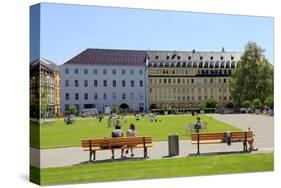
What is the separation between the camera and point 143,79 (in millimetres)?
20172

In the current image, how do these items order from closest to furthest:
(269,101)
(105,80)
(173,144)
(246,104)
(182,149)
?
(105,80)
(173,144)
(182,149)
(269,101)
(246,104)

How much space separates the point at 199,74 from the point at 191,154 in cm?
314

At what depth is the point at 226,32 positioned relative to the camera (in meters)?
20.5

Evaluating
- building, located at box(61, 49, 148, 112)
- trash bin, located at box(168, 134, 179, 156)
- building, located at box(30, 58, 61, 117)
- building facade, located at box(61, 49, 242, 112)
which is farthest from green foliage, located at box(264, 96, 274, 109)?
building, located at box(30, 58, 61, 117)

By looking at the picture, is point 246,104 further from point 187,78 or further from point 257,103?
point 187,78

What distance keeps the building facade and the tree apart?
11.6 inches

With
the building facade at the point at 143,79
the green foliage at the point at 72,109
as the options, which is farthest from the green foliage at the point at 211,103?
the green foliage at the point at 72,109

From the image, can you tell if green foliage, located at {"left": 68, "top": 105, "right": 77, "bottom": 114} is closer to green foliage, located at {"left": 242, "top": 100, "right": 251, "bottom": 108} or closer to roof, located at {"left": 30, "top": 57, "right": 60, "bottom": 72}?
roof, located at {"left": 30, "top": 57, "right": 60, "bottom": 72}

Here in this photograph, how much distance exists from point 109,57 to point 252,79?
6.10 meters

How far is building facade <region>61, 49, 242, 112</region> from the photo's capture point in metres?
19.2

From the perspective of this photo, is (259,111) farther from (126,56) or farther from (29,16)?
(29,16)

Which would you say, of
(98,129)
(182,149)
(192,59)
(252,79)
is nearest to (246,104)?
(252,79)

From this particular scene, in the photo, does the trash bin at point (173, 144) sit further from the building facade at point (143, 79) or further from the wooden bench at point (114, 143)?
the building facade at point (143, 79)

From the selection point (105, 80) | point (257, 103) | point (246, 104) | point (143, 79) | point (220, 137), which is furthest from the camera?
point (246, 104)
